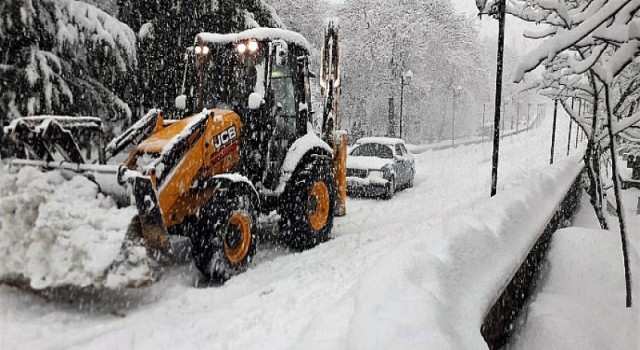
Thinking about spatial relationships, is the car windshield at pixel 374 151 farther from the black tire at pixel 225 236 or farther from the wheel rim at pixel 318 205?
the black tire at pixel 225 236

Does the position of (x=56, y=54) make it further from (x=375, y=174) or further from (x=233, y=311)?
(x=375, y=174)

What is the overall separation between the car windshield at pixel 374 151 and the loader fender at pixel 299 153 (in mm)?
5298

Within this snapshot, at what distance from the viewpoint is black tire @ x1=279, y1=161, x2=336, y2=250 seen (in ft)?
22.5

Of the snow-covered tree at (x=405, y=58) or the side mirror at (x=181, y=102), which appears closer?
the side mirror at (x=181, y=102)

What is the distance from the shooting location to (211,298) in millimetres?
5004

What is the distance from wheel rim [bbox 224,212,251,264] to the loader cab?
3.65 feet

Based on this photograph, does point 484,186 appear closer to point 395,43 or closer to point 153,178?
point 153,178

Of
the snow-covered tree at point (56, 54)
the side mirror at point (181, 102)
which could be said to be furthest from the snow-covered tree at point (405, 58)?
the side mirror at point (181, 102)

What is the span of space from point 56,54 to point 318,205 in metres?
4.87

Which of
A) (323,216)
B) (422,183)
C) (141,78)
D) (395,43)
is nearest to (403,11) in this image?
(395,43)

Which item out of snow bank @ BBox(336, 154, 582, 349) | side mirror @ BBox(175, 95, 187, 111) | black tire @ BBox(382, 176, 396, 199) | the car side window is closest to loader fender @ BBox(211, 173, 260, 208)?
side mirror @ BBox(175, 95, 187, 111)

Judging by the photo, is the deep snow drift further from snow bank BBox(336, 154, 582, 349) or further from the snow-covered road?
the snow-covered road

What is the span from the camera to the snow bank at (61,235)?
4.11m

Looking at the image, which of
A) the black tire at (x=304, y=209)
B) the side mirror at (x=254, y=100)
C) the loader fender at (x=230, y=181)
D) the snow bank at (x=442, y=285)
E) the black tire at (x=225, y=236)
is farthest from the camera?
the black tire at (x=304, y=209)
